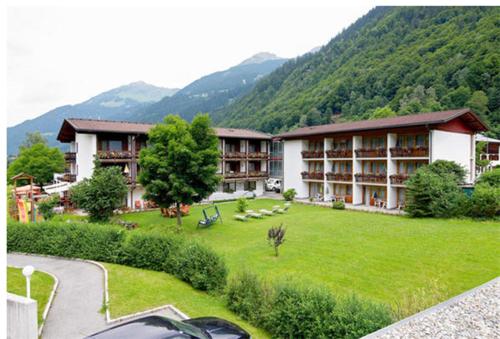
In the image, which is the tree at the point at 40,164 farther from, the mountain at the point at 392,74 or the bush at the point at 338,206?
the mountain at the point at 392,74

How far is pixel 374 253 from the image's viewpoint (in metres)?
14.7

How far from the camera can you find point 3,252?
16.9ft

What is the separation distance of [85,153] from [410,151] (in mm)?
28765

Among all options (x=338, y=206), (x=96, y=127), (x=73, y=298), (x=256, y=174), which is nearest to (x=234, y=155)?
(x=256, y=174)

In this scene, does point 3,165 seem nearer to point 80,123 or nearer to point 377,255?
point 377,255

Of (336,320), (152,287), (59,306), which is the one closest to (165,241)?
(152,287)

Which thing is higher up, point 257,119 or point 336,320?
point 257,119

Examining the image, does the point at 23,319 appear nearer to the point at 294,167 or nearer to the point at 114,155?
the point at 114,155

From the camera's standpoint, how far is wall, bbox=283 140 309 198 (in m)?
37.0

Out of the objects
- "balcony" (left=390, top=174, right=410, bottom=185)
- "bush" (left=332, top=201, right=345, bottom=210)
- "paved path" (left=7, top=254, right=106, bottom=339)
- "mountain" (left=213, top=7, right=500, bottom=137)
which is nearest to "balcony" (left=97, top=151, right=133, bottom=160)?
"paved path" (left=7, top=254, right=106, bottom=339)

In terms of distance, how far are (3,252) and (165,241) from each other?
8393 mm

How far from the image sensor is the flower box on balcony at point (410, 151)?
85.7ft

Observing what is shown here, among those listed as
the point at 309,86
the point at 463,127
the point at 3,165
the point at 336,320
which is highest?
the point at 309,86

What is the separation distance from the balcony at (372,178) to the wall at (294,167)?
7.39m
